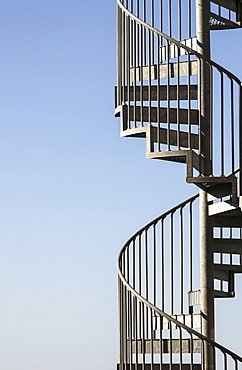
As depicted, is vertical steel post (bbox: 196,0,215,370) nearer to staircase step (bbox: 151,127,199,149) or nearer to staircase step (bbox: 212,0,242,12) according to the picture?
staircase step (bbox: 151,127,199,149)

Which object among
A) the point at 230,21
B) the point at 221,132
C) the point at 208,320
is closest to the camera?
the point at 221,132

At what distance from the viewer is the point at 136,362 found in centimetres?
984

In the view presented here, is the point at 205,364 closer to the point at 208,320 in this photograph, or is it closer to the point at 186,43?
the point at 208,320

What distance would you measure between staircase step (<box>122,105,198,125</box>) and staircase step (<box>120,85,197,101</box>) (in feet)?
0.35

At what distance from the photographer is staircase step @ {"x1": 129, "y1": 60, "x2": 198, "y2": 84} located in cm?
970

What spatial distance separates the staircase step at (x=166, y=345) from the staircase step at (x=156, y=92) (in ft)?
7.26

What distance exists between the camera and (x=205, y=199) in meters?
9.98

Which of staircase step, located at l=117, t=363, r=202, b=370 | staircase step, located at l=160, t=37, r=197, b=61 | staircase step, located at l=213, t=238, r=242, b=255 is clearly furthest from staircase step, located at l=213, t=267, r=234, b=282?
staircase step, located at l=160, t=37, r=197, b=61

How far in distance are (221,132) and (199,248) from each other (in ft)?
4.66

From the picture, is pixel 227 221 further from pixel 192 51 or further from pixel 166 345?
pixel 192 51

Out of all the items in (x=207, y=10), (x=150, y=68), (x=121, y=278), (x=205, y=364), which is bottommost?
(x=205, y=364)

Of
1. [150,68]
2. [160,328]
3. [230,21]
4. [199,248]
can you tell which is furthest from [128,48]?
[160,328]

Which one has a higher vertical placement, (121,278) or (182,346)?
(121,278)

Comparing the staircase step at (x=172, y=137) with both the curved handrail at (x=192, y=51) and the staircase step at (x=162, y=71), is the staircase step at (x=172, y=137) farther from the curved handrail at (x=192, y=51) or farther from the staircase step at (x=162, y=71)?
the curved handrail at (x=192, y=51)
